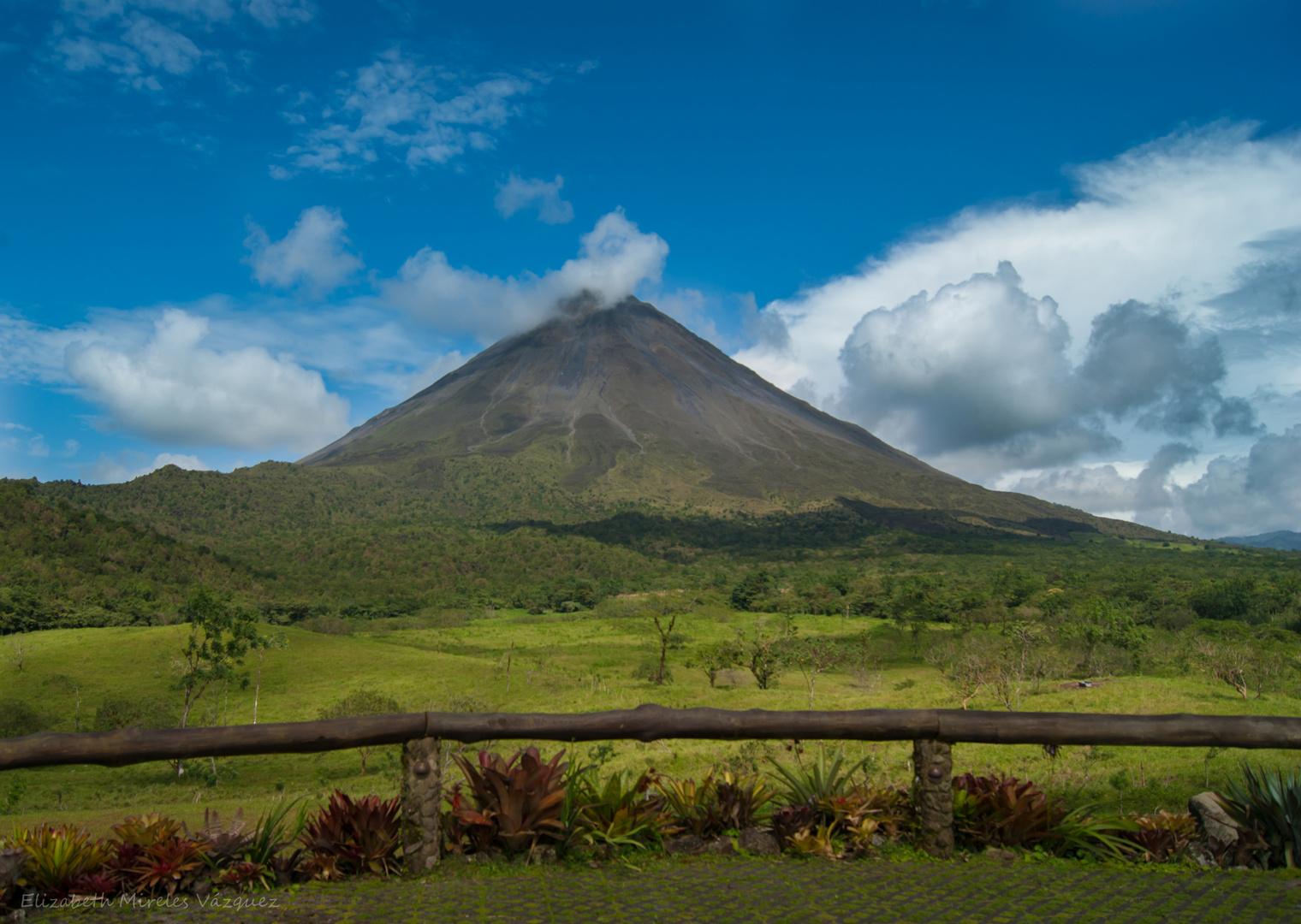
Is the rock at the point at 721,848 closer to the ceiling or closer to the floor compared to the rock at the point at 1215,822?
closer to the floor

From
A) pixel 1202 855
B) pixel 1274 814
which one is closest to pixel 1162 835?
pixel 1202 855

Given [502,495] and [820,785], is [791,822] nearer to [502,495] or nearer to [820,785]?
[820,785]

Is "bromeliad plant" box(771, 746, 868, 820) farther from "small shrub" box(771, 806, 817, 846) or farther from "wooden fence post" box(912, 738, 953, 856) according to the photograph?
"wooden fence post" box(912, 738, 953, 856)

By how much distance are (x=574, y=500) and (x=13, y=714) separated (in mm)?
146087

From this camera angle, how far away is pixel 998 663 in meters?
31.3

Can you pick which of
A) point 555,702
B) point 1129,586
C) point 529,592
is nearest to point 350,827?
point 555,702

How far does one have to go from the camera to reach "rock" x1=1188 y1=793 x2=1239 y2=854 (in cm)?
386

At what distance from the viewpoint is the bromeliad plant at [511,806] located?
3.65 metres

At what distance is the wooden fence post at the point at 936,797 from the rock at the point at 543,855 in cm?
187

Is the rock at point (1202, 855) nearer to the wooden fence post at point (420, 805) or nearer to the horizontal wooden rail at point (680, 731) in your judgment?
the horizontal wooden rail at point (680, 731)

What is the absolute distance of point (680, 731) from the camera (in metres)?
3.75

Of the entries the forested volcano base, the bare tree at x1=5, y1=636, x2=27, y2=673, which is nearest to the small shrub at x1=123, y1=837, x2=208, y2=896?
the bare tree at x1=5, y1=636, x2=27, y2=673

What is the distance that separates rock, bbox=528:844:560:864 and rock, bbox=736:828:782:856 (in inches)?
37.7

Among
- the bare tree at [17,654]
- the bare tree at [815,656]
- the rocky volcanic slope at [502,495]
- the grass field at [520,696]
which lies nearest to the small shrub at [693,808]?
the grass field at [520,696]
